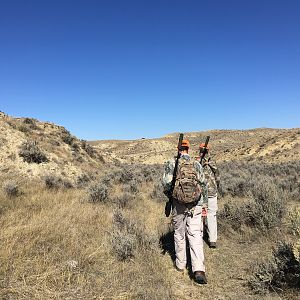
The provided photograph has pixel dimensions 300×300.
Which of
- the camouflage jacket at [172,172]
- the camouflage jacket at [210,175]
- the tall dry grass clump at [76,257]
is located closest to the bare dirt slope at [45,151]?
the tall dry grass clump at [76,257]

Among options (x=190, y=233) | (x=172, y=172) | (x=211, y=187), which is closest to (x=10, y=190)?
(x=211, y=187)

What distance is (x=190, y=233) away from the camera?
5625 mm

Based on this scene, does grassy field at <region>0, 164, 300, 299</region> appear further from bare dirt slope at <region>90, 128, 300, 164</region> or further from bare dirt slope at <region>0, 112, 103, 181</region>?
bare dirt slope at <region>90, 128, 300, 164</region>

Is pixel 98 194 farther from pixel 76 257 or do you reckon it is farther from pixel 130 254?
pixel 76 257

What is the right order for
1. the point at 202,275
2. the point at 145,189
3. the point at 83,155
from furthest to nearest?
the point at 83,155 → the point at 145,189 → the point at 202,275

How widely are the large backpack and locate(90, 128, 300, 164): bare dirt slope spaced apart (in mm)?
23823

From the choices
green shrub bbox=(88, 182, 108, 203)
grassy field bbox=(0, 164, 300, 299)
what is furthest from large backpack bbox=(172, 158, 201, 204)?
green shrub bbox=(88, 182, 108, 203)

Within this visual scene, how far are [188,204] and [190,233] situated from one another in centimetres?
50

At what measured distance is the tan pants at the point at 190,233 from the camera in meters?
5.43

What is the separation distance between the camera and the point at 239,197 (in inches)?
480

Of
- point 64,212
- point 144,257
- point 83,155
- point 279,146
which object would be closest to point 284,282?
point 144,257

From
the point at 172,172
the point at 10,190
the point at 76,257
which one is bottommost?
the point at 76,257

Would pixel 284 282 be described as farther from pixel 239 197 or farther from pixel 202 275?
pixel 239 197

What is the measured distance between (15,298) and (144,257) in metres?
2.41
